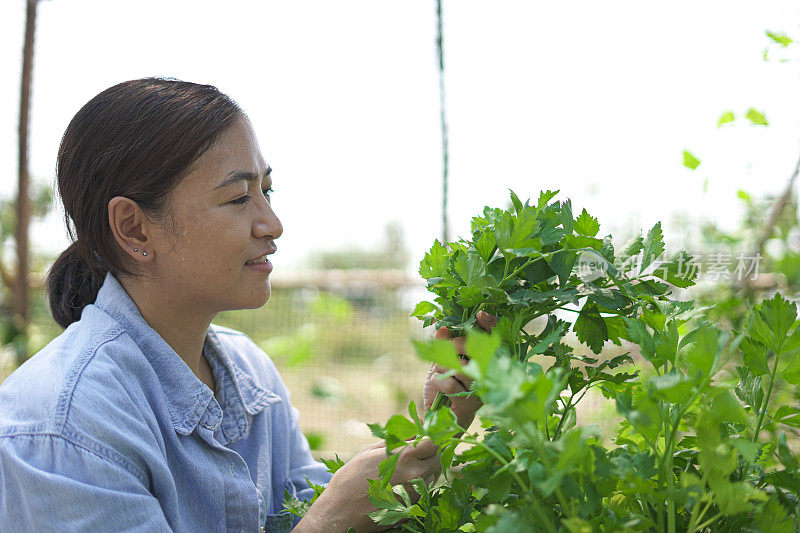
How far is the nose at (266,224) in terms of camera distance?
3.17ft

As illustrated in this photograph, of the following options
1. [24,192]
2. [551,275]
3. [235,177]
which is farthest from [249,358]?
→ [24,192]

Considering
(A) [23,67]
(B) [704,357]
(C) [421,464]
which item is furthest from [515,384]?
(A) [23,67]

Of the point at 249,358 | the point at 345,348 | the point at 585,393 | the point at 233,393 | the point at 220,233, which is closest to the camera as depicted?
the point at 585,393

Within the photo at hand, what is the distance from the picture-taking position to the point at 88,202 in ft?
3.26

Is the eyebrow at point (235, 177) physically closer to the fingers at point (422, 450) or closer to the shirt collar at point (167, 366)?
the shirt collar at point (167, 366)

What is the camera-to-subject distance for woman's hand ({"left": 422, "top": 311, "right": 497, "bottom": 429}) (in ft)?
2.22

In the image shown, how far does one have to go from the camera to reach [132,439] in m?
0.78

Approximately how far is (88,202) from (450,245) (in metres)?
0.62

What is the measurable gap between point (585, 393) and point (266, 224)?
56 cm

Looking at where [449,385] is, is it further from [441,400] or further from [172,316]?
[172,316]

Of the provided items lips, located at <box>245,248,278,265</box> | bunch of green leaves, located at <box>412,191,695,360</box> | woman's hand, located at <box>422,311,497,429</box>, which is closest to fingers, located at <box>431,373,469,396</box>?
woman's hand, located at <box>422,311,497,429</box>

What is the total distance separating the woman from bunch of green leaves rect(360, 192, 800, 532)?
0.17m

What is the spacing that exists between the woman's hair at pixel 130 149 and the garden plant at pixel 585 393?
0.47 m

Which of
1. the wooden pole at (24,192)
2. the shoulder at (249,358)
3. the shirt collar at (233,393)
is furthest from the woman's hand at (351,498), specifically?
the wooden pole at (24,192)
